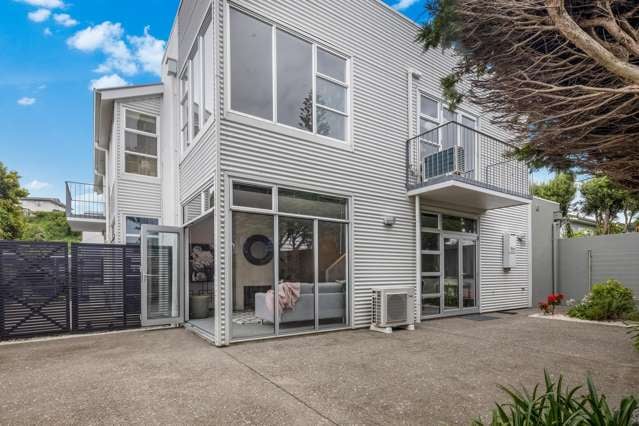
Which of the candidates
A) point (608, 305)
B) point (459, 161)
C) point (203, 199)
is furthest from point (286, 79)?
point (608, 305)

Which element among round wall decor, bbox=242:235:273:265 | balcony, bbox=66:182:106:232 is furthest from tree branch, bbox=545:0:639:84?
balcony, bbox=66:182:106:232

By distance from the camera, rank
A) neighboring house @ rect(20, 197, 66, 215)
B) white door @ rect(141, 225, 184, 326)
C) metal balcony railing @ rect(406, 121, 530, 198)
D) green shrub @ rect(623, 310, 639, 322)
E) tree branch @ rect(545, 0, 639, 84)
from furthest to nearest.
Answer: neighboring house @ rect(20, 197, 66, 215)
green shrub @ rect(623, 310, 639, 322)
metal balcony railing @ rect(406, 121, 530, 198)
white door @ rect(141, 225, 184, 326)
tree branch @ rect(545, 0, 639, 84)

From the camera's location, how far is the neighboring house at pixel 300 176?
575cm

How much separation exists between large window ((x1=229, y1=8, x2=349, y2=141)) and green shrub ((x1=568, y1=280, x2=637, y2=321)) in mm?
6873

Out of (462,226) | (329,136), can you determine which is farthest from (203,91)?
(462,226)

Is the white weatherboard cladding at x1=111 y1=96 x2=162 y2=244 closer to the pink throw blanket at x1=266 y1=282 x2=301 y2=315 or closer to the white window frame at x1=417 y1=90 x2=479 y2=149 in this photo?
the pink throw blanket at x1=266 y1=282 x2=301 y2=315

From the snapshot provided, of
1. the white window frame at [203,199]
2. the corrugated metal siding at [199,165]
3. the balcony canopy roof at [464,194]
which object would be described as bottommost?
the white window frame at [203,199]

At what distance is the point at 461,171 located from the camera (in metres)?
7.49

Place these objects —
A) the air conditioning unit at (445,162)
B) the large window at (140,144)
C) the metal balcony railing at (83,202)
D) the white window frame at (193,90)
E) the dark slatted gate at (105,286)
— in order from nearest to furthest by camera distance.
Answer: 1. the white window frame at (193,90)
2. the dark slatted gate at (105,286)
3. the air conditioning unit at (445,162)
4. the large window at (140,144)
5. the metal balcony railing at (83,202)

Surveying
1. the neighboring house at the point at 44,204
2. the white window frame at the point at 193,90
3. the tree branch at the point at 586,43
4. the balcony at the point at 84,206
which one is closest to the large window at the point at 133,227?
the white window frame at the point at 193,90

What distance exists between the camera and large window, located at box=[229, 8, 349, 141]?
5805 mm

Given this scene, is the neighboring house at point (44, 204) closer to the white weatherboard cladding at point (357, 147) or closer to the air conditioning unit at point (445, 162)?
the white weatherboard cladding at point (357, 147)

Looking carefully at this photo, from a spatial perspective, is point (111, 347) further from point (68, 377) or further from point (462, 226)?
point (462, 226)

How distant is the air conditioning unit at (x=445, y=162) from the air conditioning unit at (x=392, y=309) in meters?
2.55
